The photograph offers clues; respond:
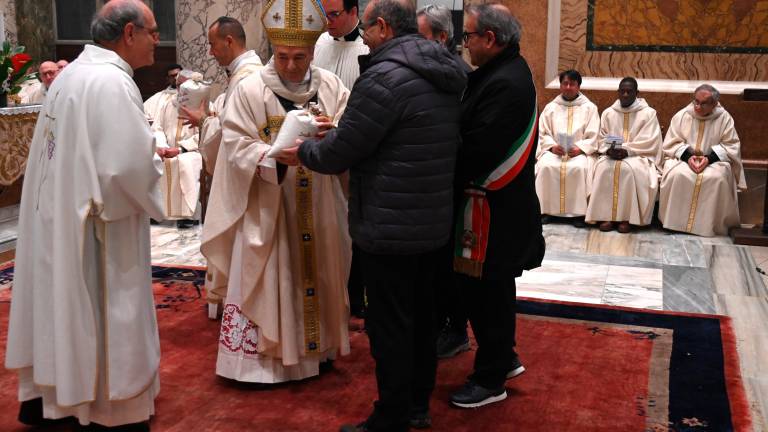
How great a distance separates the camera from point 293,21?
12.1 ft

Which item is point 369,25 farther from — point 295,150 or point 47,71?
point 47,71

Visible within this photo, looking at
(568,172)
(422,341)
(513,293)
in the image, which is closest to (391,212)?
(422,341)

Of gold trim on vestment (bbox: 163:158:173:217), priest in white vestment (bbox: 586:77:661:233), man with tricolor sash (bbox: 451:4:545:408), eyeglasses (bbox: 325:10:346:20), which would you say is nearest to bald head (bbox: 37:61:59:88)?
gold trim on vestment (bbox: 163:158:173:217)

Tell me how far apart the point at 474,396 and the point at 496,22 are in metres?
1.58

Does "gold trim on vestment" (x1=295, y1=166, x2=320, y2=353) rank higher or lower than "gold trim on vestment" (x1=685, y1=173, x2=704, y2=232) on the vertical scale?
higher

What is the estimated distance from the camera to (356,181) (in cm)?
326

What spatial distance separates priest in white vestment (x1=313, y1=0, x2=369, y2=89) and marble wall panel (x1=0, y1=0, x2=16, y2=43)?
780cm

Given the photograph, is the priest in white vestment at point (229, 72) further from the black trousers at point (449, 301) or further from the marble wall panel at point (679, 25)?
the marble wall panel at point (679, 25)

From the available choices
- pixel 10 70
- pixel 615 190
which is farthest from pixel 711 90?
pixel 10 70

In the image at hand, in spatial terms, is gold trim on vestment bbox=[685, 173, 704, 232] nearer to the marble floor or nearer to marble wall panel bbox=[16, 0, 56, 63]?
the marble floor

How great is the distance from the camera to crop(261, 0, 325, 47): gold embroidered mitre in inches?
146

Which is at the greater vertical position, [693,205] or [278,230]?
[278,230]

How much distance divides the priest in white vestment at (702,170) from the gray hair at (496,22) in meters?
4.76

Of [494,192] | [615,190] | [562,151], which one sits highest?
[494,192]
